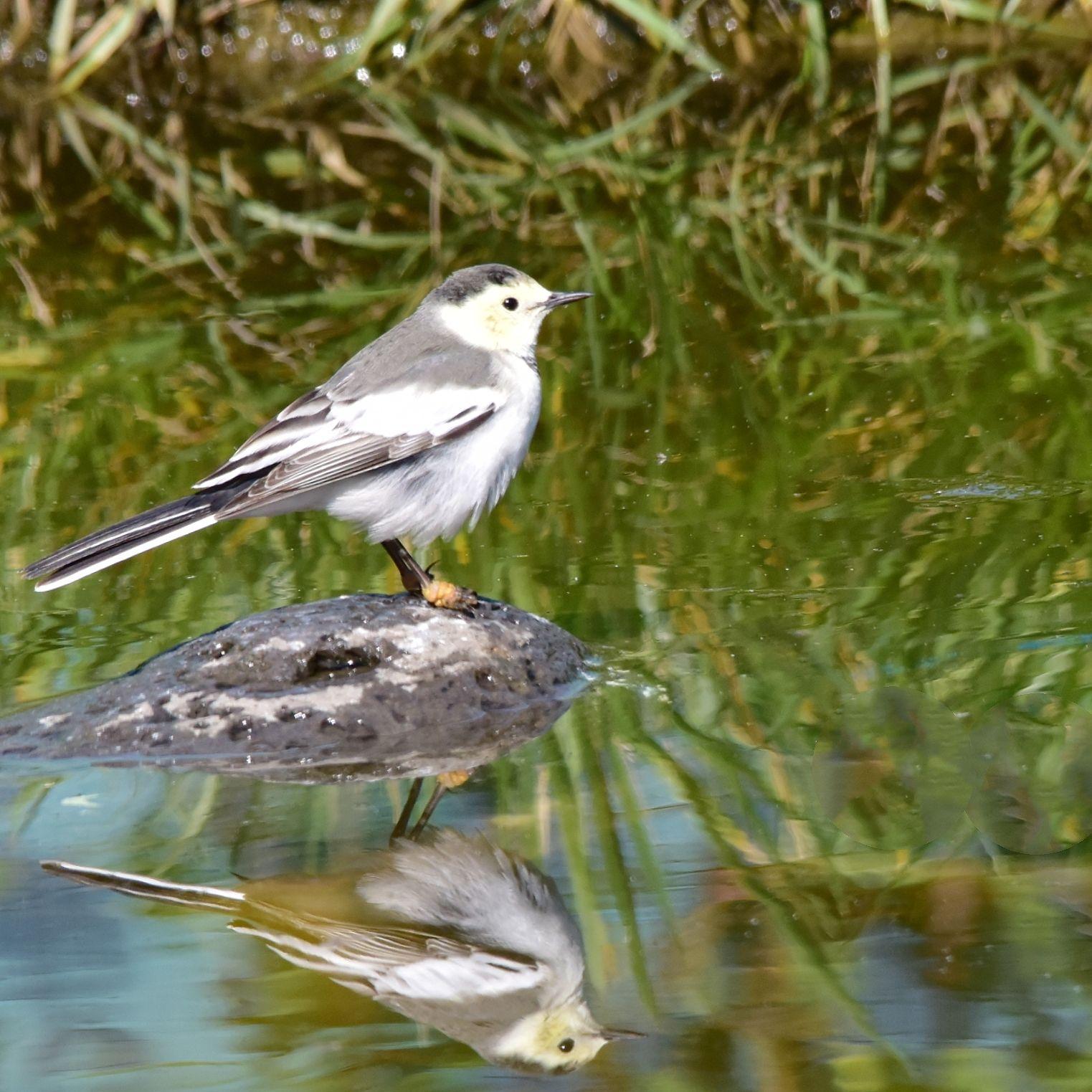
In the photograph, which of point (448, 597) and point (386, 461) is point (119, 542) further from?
point (448, 597)

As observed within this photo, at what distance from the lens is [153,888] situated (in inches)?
174

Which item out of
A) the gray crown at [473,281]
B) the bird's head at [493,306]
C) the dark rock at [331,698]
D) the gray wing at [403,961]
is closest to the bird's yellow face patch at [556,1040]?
the gray wing at [403,961]

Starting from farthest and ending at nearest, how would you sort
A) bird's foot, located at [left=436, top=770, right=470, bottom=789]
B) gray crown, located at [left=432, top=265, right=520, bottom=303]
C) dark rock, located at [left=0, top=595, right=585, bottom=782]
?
gray crown, located at [left=432, top=265, right=520, bottom=303] → dark rock, located at [left=0, top=595, right=585, bottom=782] → bird's foot, located at [left=436, top=770, right=470, bottom=789]

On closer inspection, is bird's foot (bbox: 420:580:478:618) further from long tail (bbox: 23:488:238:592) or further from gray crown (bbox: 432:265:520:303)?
gray crown (bbox: 432:265:520:303)

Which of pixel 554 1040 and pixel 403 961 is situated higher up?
pixel 403 961

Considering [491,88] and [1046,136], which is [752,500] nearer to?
[1046,136]

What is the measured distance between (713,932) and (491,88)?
1079 centimetres

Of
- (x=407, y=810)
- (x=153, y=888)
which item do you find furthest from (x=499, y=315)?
(x=153, y=888)

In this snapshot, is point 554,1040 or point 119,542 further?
point 119,542

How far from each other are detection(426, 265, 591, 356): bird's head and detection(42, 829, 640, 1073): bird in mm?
2257

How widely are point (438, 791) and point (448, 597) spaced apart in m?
0.94

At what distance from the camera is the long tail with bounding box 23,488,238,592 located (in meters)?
5.52

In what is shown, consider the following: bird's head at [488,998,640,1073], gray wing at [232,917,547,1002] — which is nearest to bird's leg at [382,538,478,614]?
gray wing at [232,917,547,1002]

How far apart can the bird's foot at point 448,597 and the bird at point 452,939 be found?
1.22m
